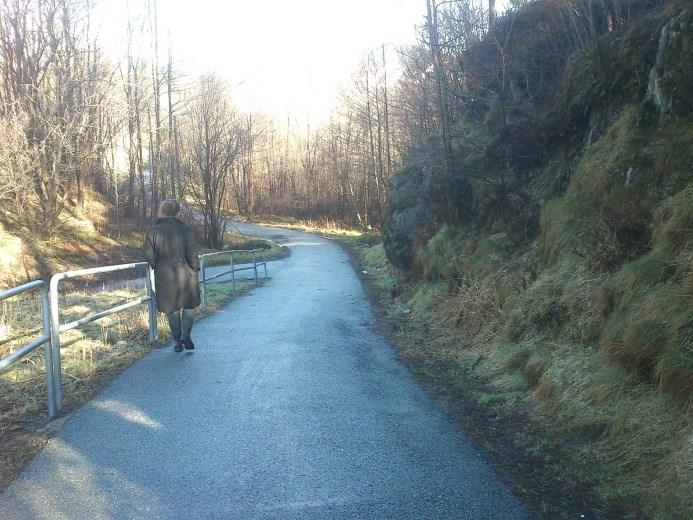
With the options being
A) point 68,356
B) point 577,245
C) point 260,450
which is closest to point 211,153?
point 68,356

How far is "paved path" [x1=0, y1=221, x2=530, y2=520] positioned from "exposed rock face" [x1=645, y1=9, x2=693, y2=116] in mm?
4273

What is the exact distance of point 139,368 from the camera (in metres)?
7.23

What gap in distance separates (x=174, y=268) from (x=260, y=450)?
3855 millimetres

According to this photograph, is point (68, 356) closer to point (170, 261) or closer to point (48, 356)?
point (170, 261)

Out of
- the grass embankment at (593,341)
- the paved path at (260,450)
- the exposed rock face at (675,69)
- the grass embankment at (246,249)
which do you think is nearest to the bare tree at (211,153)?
the grass embankment at (246,249)

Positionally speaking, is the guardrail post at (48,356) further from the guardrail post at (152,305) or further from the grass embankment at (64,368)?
the guardrail post at (152,305)

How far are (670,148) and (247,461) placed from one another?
18.0ft

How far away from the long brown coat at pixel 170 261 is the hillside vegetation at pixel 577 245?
308 centimetres

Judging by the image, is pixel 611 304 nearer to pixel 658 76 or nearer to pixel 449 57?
pixel 658 76

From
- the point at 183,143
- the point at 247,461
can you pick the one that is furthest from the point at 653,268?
the point at 183,143

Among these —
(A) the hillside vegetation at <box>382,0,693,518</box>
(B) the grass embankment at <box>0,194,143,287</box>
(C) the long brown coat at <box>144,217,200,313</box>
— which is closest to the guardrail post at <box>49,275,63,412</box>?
(C) the long brown coat at <box>144,217,200,313</box>

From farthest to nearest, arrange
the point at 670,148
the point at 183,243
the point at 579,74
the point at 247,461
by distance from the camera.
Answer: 1. the point at 579,74
2. the point at 183,243
3. the point at 670,148
4. the point at 247,461

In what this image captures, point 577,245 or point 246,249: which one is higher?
point 577,245

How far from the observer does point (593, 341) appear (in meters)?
5.81
